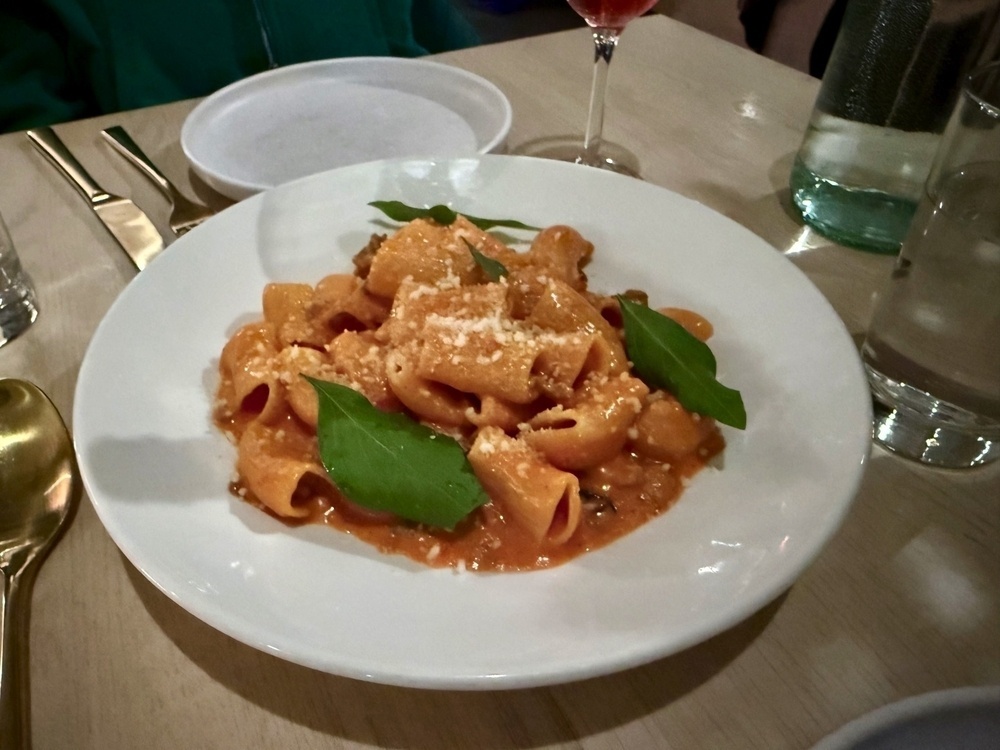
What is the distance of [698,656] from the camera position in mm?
853

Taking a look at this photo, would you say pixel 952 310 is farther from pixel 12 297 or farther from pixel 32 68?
pixel 32 68

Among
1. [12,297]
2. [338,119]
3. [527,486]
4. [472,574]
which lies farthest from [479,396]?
[338,119]

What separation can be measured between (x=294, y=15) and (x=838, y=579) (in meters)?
2.44

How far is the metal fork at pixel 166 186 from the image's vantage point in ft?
4.90

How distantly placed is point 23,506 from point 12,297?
1.68 ft

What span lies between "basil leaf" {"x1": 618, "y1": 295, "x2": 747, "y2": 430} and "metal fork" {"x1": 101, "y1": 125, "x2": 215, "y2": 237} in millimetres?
900

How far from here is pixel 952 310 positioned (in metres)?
1.07

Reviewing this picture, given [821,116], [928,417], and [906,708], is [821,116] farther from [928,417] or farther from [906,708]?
[906,708]

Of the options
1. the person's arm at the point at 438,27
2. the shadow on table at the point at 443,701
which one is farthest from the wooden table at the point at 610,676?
the person's arm at the point at 438,27

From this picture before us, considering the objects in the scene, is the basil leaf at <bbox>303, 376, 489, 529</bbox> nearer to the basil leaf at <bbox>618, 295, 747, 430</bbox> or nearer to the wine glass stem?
the basil leaf at <bbox>618, 295, 747, 430</bbox>

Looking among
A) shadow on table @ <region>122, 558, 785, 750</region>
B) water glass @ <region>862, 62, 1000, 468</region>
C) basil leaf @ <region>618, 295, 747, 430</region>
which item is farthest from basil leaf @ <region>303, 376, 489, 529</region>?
water glass @ <region>862, 62, 1000, 468</region>

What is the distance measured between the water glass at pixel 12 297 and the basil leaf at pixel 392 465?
0.71 meters

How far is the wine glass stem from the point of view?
62.7 inches

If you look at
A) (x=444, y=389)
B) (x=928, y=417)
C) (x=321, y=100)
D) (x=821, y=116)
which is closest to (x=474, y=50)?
(x=321, y=100)
